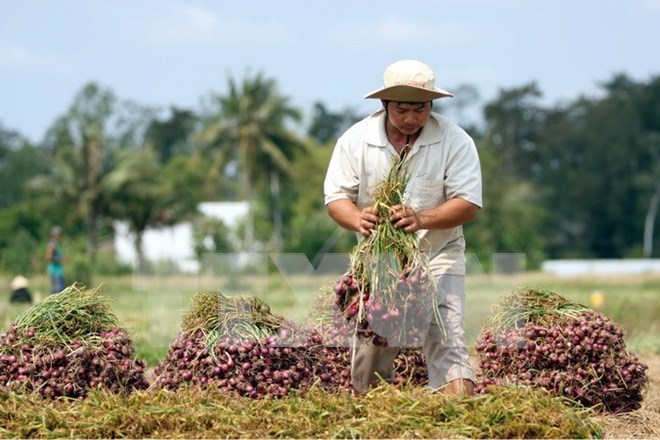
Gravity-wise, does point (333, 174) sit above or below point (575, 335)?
above

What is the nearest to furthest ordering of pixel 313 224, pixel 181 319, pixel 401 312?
pixel 401 312, pixel 181 319, pixel 313 224

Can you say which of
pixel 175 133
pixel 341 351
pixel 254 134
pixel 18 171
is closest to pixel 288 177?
pixel 254 134

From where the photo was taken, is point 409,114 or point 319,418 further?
point 409,114

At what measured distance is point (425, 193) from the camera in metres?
6.91

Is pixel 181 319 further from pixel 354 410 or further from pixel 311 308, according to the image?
pixel 354 410

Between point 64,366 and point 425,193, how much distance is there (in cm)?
246

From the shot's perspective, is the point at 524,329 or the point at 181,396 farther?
the point at 524,329

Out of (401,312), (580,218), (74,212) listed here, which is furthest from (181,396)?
(580,218)

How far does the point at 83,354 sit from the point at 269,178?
64.2m

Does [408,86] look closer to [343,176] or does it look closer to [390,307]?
[343,176]

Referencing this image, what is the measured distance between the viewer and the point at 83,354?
7020 millimetres

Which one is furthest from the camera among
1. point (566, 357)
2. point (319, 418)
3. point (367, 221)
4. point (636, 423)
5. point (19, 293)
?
point (19, 293)

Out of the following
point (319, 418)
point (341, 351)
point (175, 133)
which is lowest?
point (319, 418)

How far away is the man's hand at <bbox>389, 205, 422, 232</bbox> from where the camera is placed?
21.5 feet
